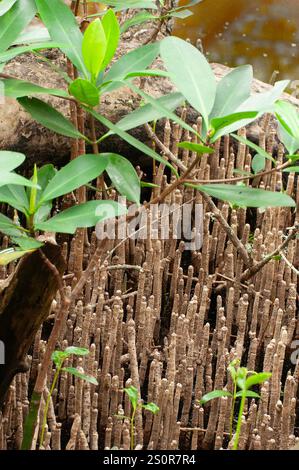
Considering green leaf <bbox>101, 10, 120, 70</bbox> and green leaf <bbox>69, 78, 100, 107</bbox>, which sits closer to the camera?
green leaf <bbox>69, 78, 100, 107</bbox>

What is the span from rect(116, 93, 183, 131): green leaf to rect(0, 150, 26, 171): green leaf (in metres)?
0.20

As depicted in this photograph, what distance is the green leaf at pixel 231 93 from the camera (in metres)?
1.14

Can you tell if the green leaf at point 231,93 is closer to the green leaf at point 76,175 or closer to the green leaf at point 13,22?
the green leaf at point 76,175

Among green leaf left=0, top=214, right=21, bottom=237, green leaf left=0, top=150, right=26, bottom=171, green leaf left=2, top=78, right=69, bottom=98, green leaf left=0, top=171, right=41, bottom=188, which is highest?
→ green leaf left=2, top=78, right=69, bottom=98

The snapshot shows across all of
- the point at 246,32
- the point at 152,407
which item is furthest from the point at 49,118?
the point at 246,32

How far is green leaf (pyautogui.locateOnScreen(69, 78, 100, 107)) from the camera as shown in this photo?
3.47ft

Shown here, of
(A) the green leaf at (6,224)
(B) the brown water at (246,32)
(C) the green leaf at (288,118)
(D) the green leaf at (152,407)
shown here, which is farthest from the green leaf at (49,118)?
(B) the brown water at (246,32)

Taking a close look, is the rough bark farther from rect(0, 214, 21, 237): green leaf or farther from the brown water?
the brown water

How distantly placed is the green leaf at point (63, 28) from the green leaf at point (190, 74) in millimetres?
129

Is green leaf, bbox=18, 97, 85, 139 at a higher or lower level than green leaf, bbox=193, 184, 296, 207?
higher

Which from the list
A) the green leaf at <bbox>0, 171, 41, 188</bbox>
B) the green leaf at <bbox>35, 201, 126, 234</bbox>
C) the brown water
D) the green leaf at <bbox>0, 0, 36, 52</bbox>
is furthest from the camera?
the brown water

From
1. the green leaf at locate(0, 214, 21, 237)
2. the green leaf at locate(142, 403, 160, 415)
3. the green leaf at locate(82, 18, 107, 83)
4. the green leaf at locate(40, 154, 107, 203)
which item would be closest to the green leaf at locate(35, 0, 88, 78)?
the green leaf at locate(82, 18, 107, 83)

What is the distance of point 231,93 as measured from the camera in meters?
1.15
